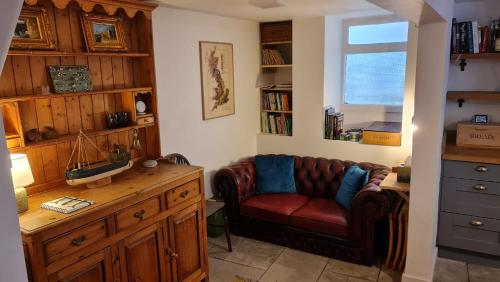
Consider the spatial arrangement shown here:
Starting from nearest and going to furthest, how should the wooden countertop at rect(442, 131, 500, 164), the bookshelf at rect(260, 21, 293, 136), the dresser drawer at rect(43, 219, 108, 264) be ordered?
the dresser drawer at rect(43, 219, 108, 264), the wooden countertop at rect(442, 131, 500, 164), the bookshelf at rect(260, 21, 293, 136)

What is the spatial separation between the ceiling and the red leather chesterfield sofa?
1500 millimetres

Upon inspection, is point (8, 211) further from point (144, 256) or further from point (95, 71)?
point (95, 71)

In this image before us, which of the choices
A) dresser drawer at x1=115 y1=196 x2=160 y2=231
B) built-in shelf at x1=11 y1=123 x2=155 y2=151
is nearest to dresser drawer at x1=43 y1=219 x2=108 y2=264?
dresser drawer at x1=115 y1=196 x2=160 y2=231

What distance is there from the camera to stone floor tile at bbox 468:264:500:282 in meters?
2.99

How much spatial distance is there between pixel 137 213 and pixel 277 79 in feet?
9.53

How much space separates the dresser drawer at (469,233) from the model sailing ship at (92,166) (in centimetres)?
263

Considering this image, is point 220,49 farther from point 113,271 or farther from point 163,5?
point 113,271

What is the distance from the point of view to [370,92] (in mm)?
4266

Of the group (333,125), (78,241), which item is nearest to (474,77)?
(333,125)

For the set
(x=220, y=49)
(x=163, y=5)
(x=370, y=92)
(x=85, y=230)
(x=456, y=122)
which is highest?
(x=163, y=5)

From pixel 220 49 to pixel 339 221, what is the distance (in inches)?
80.7

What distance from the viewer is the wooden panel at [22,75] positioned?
2.28 metres

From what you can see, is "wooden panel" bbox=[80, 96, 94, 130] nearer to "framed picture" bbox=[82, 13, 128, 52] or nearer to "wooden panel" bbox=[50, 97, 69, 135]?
"wooden panel" bbox=[50, 97, 69, 135]

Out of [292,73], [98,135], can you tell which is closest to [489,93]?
[292,73]
